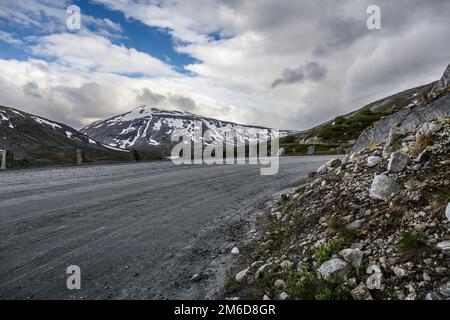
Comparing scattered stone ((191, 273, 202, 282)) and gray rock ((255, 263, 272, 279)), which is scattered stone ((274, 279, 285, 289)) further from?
scattered stone ((191, 273, 202, 282))

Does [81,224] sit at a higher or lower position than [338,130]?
lower

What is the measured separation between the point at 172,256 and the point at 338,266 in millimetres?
3587

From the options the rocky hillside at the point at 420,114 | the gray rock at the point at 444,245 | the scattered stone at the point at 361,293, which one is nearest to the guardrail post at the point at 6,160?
the rocky hillside at the point at 420,114

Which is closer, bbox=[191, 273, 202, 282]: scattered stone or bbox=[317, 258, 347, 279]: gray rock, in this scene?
bbox=[317, 258, 347, 279]: gray rock

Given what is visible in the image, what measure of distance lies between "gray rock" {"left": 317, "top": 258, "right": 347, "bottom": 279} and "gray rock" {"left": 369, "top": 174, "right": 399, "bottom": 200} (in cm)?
221

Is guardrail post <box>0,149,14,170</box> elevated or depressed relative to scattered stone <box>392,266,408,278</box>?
elevated

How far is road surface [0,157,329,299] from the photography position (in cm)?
→ 511

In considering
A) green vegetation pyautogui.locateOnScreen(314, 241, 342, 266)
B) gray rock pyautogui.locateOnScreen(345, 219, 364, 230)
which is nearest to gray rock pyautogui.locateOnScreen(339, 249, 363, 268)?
green vegetation pyautogui.locateOnScreen(314, 241, 342, 266)

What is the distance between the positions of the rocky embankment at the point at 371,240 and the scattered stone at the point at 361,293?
0.01 meters

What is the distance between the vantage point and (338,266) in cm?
450

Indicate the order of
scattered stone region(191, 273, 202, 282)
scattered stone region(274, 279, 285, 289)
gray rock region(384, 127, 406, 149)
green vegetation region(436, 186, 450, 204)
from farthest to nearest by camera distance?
gray rock region(384, 127, 406, 149)
scattered stone region(191, 273, 202, 282)
green vegetation region(436, 186, 450, 204)
scattered stone region(274, 279, 285, 289)

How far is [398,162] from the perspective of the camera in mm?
6664
